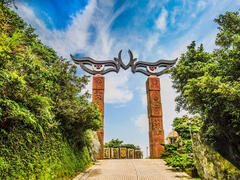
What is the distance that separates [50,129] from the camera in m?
5.30

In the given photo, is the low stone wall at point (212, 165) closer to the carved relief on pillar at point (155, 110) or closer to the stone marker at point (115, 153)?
the carved relief on pillar at point (155, 110)

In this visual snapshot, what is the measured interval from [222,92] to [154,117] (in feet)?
31.1

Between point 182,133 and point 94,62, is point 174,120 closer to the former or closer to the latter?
point 182,133

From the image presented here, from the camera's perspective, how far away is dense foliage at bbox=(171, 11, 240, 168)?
4844mm

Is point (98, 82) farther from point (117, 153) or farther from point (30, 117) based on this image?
point (30, 117)

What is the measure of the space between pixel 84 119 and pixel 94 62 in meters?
9.11

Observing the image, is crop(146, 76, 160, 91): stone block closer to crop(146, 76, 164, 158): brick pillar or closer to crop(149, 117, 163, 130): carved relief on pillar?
crop(146, 76, 164, 158): brick pillar

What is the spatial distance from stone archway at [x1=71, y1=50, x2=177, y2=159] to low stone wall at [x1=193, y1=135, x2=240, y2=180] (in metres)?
6.68

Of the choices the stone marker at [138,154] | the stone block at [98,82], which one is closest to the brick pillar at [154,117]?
the stone marker at [138,154]

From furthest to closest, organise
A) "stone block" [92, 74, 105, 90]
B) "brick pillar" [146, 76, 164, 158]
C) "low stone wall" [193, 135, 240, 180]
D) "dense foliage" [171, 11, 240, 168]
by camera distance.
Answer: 1. "stone block" [92, 74, 105, 90]
2. "brick pillar" [146, 76, 164, 158]
3. "low stone wall" [193, 135, 240, 180]
4. "dense foliage" [171, 11, 240, 168]

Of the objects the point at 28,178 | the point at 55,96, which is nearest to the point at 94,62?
the point at 55,96

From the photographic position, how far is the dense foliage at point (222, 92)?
4844mm

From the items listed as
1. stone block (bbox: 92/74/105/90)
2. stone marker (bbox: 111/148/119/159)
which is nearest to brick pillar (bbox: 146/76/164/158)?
stone marker (bbox: 111/148/119/159)

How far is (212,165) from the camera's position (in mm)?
5727
